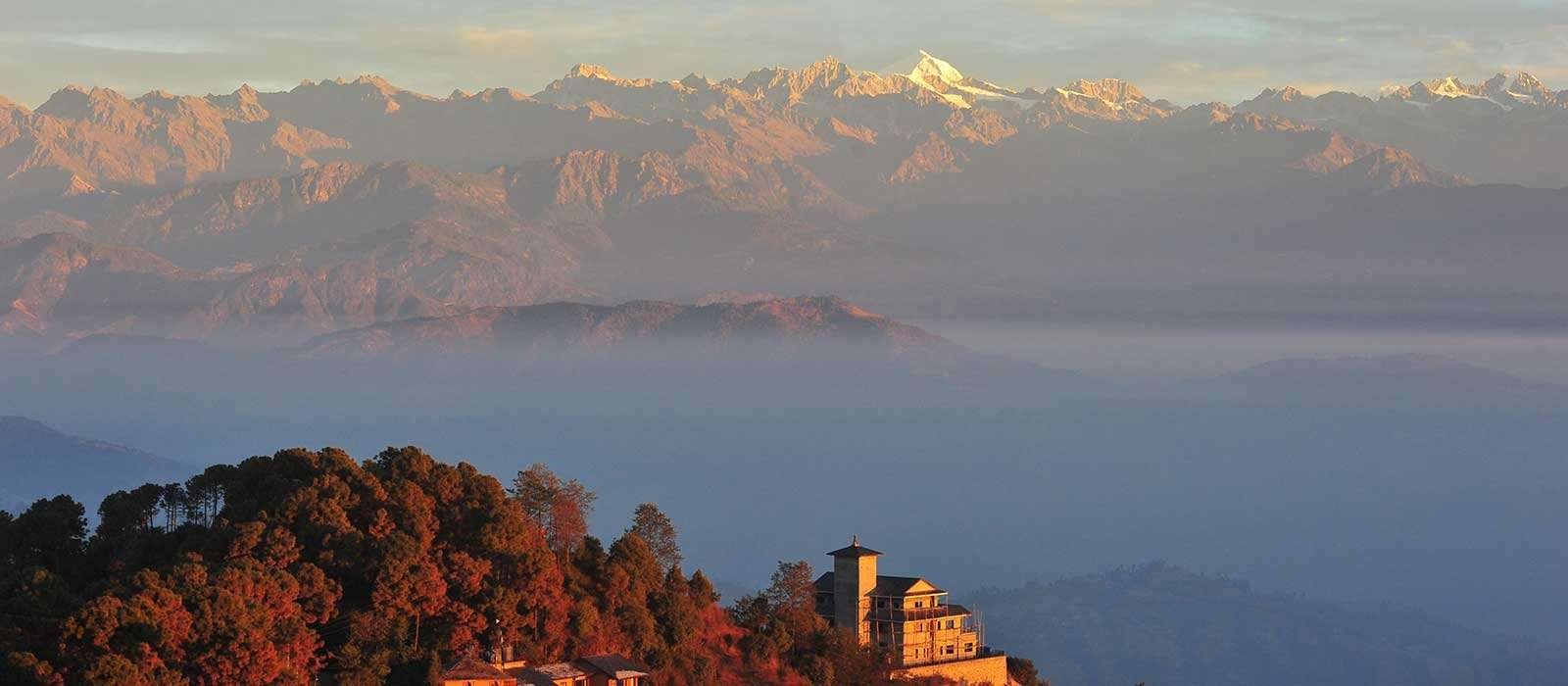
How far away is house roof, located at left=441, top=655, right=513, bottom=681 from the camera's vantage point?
116 m

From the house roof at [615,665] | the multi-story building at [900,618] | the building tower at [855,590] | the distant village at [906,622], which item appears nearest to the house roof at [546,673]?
the house roof at [615,665]

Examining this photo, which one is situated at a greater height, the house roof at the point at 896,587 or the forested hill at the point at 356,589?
the house roof at the point at 896,587

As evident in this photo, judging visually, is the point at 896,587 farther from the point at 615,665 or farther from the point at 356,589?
the point at 356,589

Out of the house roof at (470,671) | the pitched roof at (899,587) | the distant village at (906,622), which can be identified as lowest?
the house roof at (470,671)

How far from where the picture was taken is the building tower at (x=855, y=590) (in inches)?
5699

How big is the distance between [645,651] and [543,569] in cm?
780

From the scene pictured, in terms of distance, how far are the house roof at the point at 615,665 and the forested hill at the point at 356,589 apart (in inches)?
65.5

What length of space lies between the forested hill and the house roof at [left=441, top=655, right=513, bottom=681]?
1.01m

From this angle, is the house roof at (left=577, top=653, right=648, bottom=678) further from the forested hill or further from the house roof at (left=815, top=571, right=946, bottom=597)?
the house roof at (left=815, top=571, right=946, bottom=597)

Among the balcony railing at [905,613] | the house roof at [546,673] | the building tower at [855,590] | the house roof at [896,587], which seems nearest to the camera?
the house roof at [546,673]

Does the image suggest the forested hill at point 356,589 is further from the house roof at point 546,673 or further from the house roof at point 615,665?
the house roof at point 615,665

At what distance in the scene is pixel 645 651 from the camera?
129m

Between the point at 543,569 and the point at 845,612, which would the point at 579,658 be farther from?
the point at 845,612

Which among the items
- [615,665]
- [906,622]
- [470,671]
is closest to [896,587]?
[906,622]
